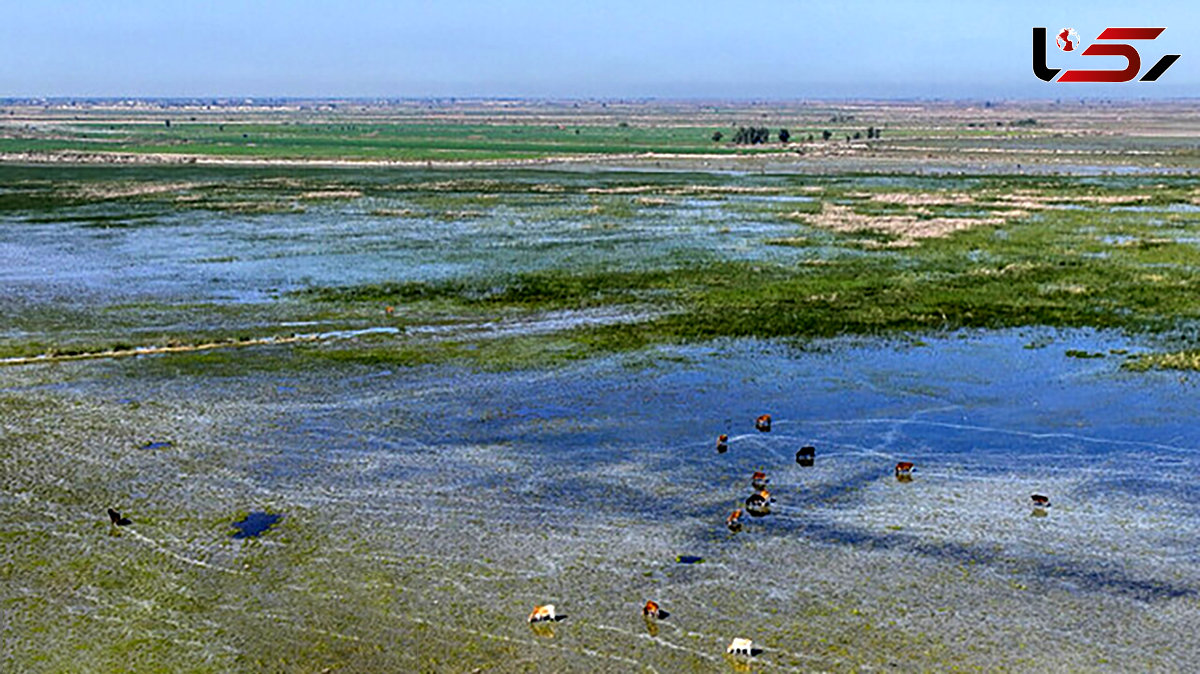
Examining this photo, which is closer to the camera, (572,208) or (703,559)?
(703,559)

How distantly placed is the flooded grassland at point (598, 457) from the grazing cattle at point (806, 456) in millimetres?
468

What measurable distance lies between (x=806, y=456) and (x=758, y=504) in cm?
291

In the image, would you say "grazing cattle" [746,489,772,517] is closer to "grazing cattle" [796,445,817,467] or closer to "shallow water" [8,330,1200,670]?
"shallow water" [8,330,1200,670]

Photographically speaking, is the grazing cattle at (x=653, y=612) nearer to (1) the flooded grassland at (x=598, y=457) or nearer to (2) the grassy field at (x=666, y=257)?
(1) the flooded grassland at (x=598, y=457)

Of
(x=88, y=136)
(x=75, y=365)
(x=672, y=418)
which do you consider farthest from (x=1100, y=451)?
(x=88, y=136)

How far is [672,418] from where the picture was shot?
26.5m

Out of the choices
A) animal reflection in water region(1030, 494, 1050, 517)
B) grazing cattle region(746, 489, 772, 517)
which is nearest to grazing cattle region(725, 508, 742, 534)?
grazing cattle region(746, 489, 772, 517)

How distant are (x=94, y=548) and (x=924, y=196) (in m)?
61.7

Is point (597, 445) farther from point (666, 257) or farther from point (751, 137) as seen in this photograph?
point (751, 137)

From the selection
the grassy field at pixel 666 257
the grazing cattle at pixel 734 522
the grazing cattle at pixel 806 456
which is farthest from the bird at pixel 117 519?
the grazing cattle at pixel 806 456

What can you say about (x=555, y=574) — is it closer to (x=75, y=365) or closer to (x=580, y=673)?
(x=580, y=673)

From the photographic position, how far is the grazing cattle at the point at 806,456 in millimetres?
23234

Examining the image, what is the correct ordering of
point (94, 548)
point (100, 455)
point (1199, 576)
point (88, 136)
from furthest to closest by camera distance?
1. point (88, 136)
2. point (100, 455)
3. point (94, 548)
4. point (1199, 576)

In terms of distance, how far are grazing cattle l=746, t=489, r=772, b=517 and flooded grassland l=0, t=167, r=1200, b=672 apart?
0.54m
